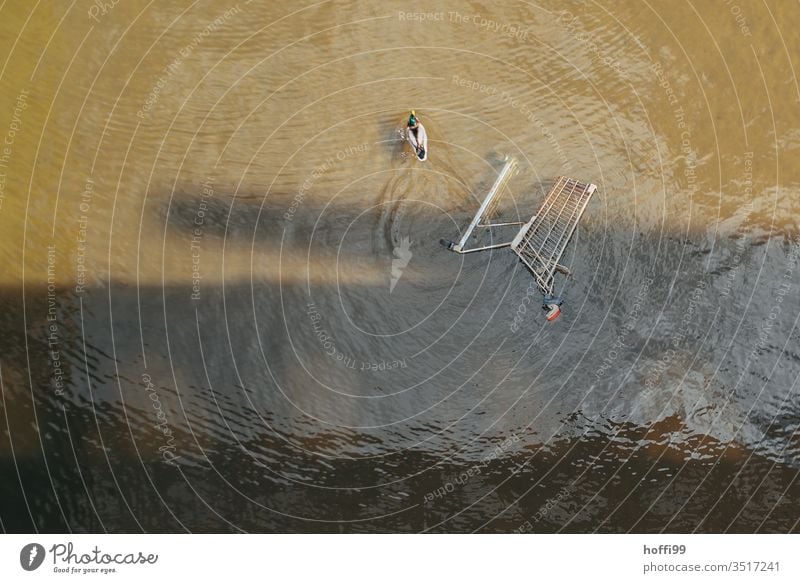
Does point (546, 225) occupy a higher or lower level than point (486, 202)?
lower

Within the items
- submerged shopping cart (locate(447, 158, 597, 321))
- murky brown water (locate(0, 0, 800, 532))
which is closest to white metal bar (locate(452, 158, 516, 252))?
submerged shopping cart (locate(447, 158, 597, 321))

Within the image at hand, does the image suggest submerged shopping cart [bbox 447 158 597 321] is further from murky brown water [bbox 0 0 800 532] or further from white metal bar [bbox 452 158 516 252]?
murky brown water [bbox 0 0 800 532]

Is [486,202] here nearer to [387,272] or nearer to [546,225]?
[546,225]

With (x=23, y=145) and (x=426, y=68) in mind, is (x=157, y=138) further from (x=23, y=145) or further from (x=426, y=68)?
(x=426, y=68)

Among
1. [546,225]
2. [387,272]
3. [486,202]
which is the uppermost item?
[486,202]

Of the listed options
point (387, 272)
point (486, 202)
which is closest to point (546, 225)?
point (486, 202)

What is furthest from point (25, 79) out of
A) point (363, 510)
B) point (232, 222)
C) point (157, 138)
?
point (363, 510)
